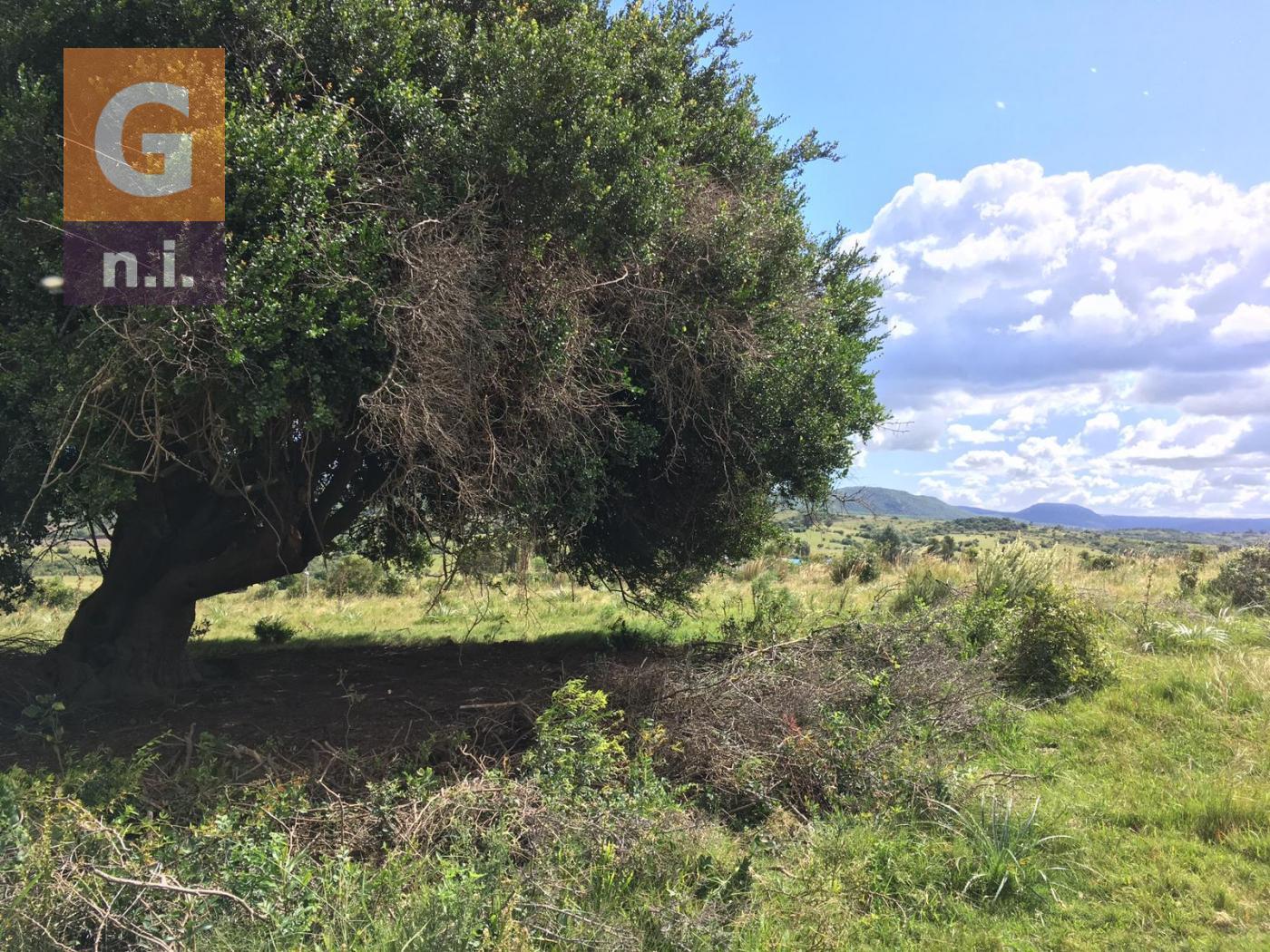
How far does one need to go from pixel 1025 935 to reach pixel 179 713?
7.44m

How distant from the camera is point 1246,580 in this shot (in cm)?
1320

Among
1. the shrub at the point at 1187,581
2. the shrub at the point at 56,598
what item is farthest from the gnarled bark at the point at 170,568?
the shrub at the point at 1187,581

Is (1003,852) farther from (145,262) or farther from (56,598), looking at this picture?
(56,598)

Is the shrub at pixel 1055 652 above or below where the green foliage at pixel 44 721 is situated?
above

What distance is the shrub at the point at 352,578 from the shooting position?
21.2 metres

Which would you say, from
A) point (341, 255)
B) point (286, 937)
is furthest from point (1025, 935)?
point (341, 255)

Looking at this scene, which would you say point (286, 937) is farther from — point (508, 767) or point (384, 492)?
point (384, 492)

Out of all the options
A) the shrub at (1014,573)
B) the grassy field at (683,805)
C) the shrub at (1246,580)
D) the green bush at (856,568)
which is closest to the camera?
the grassy field at (683,805)

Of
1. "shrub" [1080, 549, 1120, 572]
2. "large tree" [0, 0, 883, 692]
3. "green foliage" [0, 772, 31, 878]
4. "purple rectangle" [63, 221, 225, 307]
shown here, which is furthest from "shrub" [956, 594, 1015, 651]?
"shrub" [1080, 549, 1120, 572]

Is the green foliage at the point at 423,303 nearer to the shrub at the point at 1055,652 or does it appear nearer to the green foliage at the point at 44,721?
the green foliage at the point at 44,721

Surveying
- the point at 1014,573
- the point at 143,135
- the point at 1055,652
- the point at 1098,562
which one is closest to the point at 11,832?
the point at 143,135

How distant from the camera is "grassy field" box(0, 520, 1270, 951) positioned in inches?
144

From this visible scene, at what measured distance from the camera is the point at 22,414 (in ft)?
18.6

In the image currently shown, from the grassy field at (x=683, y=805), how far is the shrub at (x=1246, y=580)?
16.5ft
